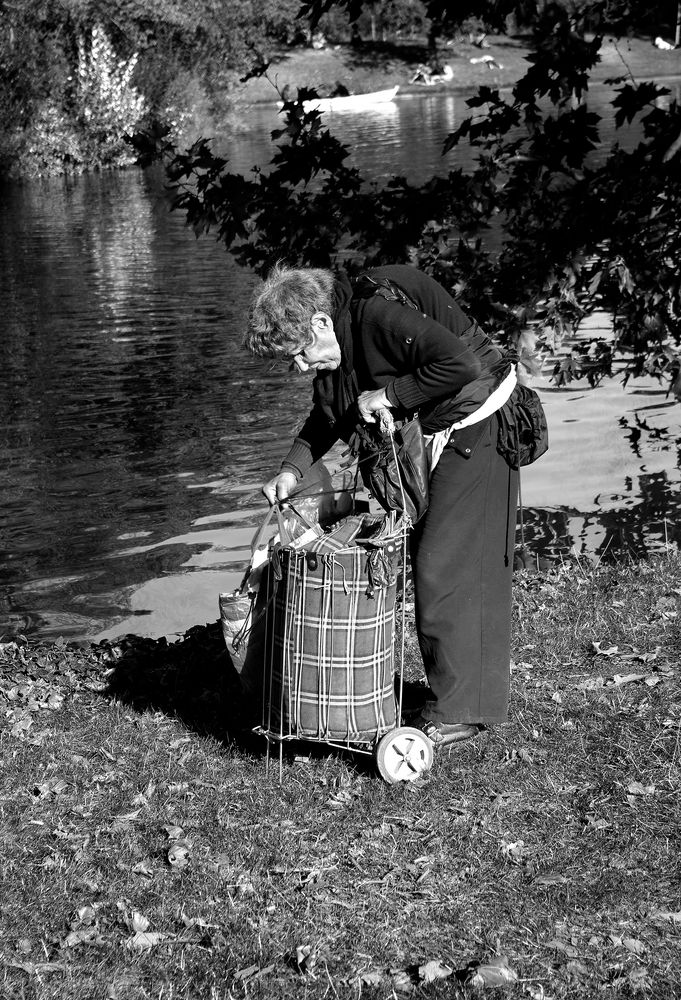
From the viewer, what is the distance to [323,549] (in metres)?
4.76

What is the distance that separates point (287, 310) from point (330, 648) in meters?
1.28

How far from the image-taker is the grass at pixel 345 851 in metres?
3.87

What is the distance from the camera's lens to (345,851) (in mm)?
4516

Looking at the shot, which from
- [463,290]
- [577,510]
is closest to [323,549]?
[463,290]

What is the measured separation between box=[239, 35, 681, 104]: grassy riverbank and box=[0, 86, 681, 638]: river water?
44244 millimetres

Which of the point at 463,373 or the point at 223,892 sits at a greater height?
the point at 463,373

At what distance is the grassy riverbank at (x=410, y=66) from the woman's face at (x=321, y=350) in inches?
2360

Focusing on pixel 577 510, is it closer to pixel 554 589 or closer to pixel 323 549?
pixel 554 589

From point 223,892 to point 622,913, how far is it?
136 centimetres

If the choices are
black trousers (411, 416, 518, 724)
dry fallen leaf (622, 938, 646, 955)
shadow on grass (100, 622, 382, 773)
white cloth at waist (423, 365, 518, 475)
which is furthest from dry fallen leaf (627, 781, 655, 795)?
white cloth at waist (423, 365, 518, 475)

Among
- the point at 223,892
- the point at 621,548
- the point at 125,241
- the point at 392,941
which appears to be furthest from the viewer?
the point at 125,241

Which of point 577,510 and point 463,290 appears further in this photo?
point 577,510

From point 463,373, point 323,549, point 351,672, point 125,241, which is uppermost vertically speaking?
point 463,373

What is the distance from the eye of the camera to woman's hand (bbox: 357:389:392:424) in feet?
15.1
